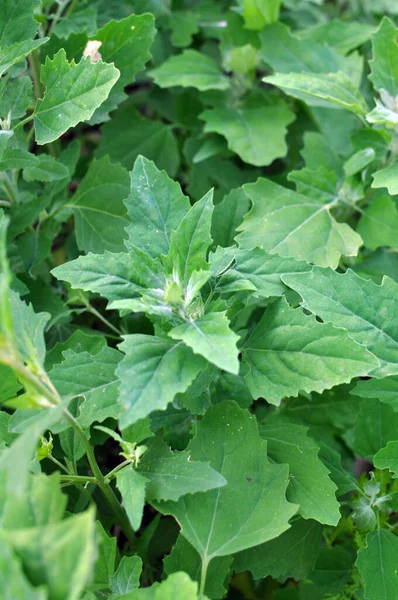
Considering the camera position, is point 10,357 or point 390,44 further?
point 390,44

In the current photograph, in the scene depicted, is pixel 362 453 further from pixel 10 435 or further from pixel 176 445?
pixel 10 435

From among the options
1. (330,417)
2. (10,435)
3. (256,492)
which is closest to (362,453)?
(330,417)

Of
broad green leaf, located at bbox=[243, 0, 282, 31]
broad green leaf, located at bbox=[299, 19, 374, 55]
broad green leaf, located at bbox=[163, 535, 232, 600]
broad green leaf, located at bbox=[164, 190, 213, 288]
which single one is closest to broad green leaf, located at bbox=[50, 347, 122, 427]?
broad green leaf, located at bbox=[164, 190, 213, 288]

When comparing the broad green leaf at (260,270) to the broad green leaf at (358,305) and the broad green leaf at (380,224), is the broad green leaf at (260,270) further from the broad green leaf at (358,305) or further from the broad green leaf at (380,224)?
the broad green leaf at (380,224)

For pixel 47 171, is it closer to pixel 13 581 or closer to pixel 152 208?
pixel 152 208

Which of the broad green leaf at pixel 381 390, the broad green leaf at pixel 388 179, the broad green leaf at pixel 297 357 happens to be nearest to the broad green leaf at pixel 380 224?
the broad green leaf at pixel 388 179

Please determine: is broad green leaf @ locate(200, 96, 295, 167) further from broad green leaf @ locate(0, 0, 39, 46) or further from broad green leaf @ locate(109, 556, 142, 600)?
broad green leaf @ locate(109, 556, 142, 600)

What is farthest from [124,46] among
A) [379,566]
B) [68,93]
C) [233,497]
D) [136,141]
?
[379,566]
